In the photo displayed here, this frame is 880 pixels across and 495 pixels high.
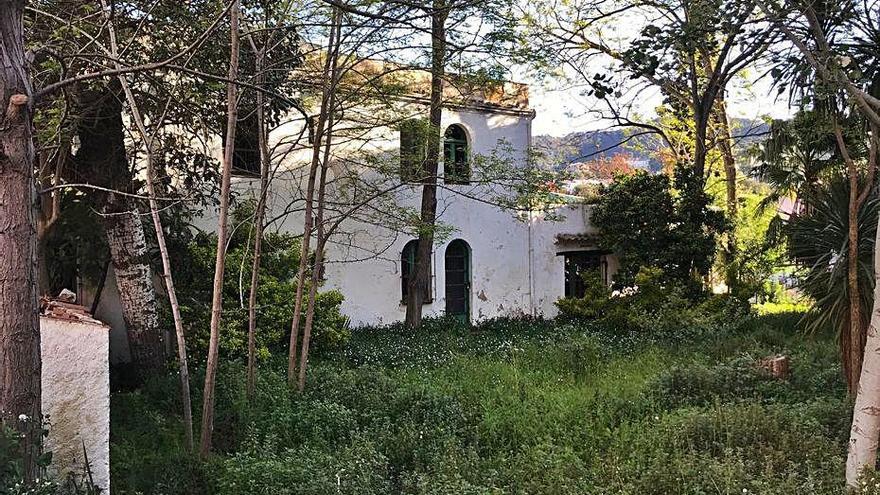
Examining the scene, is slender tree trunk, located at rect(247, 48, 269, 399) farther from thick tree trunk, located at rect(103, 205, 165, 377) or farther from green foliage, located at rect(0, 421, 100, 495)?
green foliage, located at rect(0, 421, 100, 495)

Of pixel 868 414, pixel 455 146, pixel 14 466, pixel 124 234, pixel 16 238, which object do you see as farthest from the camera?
pixel 455 146

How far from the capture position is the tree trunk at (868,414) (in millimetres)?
4758

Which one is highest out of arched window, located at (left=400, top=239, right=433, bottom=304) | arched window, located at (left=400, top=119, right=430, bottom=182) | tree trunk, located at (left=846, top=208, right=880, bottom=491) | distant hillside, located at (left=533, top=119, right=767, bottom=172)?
distant hillside, located at (left=533, top=119, right=767, bottom=172)

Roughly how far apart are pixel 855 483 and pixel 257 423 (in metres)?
5.01

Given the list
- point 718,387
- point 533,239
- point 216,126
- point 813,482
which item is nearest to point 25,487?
point 813,482

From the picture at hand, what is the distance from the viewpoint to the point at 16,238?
3717 mm

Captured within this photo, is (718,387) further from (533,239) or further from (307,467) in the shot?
(533,239)

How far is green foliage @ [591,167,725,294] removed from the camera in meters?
15.0

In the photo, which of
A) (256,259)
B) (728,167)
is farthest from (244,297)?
(728,167)

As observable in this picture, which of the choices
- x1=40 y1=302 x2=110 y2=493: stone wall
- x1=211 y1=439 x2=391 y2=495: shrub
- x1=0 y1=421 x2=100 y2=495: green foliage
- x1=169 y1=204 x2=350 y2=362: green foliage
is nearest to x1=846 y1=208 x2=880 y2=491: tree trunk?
x1=211 y1=439 x2=391 y2=495: shrub

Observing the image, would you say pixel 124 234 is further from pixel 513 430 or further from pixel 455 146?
pixel 455 146

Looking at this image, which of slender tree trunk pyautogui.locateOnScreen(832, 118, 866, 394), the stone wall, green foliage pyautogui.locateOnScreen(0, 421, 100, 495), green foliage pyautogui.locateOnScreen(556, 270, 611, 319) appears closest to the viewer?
green foliage pyautogui.locateOnScreen(0, 421, 100, 495)

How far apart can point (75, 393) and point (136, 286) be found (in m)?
4.85

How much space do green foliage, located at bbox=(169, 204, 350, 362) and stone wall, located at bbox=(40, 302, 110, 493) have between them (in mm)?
4577
